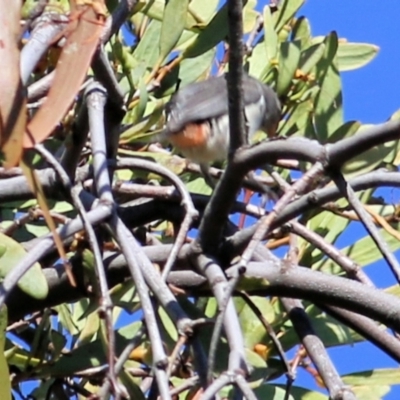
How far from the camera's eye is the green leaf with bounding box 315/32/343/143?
5.29 feet

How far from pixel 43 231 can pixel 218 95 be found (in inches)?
37.9

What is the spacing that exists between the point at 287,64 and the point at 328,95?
9 centimetres

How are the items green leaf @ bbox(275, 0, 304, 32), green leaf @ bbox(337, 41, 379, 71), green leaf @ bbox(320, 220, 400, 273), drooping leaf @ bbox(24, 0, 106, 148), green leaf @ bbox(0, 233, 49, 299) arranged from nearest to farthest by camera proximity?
1. drooping leaf @ bbox(24, 0, 106, 148)
2. green leaf @ bbox(0, 233, 49, 299)
3. green leaf @ bbox(320, 220, 400, 273)
4. green leaf @ bbox(275, 0, 304, 32)
5. green leaf @ bbox(337, 41, 379, 71)

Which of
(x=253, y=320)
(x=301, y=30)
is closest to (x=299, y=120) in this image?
(x=301, y=30)

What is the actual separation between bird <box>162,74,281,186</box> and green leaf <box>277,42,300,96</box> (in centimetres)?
14

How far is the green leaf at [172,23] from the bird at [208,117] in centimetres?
31

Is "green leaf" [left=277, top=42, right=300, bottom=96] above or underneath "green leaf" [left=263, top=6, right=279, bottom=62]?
underneath

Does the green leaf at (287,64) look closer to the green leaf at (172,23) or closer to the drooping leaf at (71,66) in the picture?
the green leaf at (172,23)

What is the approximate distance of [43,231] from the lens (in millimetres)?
1662

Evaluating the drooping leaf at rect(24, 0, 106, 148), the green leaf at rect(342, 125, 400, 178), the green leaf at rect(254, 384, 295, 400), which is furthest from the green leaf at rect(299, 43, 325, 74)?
the drooping leaf at rect(24, 0, 106, 148)

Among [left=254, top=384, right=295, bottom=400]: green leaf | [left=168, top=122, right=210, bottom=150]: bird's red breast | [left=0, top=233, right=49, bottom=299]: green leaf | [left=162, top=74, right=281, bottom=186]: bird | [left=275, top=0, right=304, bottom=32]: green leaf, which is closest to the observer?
[left=0, top=233, right=49, bottom=299]: green leaf

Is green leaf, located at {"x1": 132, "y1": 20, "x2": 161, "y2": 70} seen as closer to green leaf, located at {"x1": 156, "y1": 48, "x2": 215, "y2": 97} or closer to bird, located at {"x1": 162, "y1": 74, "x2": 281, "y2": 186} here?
green leaf, located at {"x1": 156, "y1": 48, "x2": 215, "y2": 97}

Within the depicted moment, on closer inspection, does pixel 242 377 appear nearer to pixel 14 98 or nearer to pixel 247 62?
pixel 14 98

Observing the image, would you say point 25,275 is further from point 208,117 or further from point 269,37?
point 208,117
